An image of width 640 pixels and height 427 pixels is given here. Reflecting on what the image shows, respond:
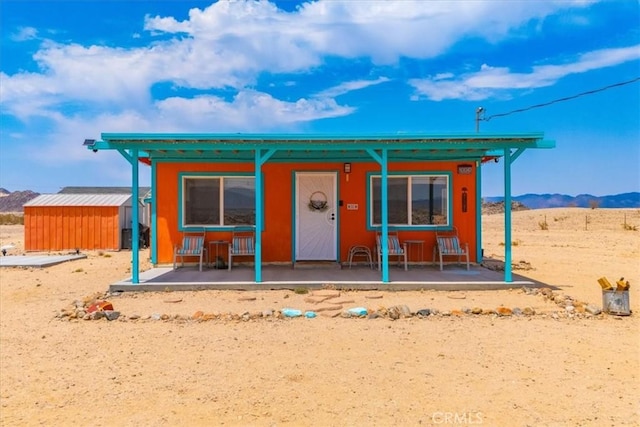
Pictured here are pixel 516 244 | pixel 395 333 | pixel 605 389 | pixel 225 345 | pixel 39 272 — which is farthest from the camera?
pixel 516 244

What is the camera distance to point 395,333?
508 centimetres

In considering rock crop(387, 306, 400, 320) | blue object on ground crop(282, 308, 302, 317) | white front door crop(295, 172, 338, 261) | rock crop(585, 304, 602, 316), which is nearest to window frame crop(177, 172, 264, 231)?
white front door crop(295, 172, 338, 261)

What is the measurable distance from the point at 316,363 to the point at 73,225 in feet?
44.2

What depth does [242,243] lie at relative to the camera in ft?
30.1

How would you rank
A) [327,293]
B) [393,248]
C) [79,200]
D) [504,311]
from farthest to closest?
[79,200], [393,248], [327,293], [504,311]

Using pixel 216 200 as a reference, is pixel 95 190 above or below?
above

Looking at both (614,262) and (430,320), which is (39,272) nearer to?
(430,320)

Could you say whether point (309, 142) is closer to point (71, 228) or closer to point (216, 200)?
point (216, 200)

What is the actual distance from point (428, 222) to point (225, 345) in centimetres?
594

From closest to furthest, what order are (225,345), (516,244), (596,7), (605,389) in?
(605,389) → (225,345) → (596,7) → (516,244)

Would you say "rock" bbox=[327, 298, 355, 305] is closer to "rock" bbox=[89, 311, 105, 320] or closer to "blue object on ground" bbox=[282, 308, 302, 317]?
Result: "blue object on ground" bbox=[282, 308, 302, 317]

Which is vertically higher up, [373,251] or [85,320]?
[373,251]

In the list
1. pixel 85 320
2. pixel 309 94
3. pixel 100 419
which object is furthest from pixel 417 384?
pixel 309 94

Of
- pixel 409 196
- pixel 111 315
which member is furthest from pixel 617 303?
pixel 111 315
